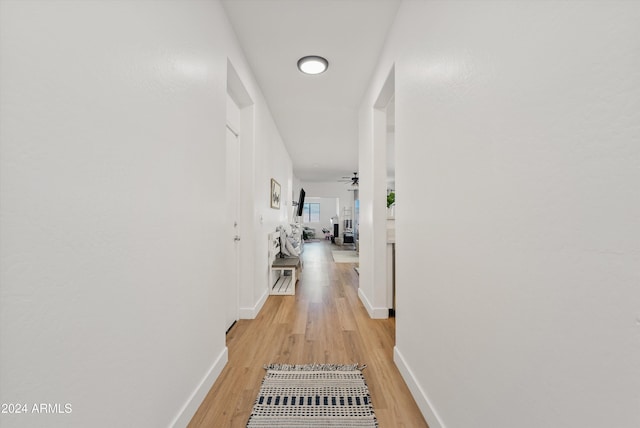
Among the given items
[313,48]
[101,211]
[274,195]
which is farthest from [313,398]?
[274,195]

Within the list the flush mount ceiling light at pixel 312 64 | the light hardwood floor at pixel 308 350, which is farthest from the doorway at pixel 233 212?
the flush mount ceiling light at pixel 312 64

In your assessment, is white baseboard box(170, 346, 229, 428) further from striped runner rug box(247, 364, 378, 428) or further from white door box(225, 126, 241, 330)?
white door box(225, 126, 241, 330)

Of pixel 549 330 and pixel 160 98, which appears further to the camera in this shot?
pixel 160 98

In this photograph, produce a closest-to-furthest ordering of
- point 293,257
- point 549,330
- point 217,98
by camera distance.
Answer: point 549,330 → point 217,98 → point 293,257

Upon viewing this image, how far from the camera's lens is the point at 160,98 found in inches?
44.4

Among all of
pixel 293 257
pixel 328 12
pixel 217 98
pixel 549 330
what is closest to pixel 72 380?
pixel 549 330

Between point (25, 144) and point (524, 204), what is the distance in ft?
4.21

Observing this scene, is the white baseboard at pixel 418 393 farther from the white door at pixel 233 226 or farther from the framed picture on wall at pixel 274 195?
the framed picture on wall at pixel 274 195

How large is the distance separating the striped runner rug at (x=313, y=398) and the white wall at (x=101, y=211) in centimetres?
41

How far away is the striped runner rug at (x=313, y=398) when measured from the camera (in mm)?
1361

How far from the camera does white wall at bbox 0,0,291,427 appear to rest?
2.01ft

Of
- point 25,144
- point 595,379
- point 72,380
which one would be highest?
point 25,144

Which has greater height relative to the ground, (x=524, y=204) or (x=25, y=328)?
(x=524, y=204)

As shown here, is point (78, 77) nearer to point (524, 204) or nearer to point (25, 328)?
point (25, 328)
